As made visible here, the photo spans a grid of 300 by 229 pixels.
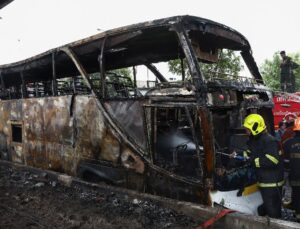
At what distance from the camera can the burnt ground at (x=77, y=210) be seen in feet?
14.4

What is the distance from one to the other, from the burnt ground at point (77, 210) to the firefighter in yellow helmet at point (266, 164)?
102 cm

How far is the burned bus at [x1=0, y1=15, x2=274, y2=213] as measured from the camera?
4.07 metres

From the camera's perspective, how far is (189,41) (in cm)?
405

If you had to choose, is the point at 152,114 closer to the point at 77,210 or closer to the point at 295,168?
the point at 77,210

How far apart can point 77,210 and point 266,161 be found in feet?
9.24

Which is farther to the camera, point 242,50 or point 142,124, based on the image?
point 242,50

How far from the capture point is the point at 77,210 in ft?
16.2

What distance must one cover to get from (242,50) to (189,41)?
1988mm

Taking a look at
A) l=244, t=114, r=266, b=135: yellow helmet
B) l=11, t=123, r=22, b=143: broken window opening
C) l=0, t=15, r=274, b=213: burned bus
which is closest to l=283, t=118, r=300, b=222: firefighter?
l=244, t=114, r=266, b=135: yellow helmet

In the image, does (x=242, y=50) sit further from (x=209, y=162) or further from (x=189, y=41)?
(x=209, y=162)

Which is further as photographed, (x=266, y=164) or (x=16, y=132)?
(x=16, y=132)

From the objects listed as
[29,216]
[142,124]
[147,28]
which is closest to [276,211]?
[142,124]

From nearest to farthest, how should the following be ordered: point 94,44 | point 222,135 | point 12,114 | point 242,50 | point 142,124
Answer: point 142,124 < point 222,135 < point 94,44 < point 242,50 < point 12,114

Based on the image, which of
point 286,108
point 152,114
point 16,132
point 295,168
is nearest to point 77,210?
point 152,114
